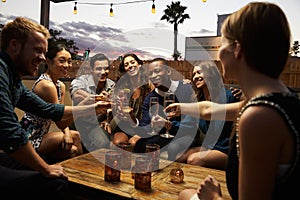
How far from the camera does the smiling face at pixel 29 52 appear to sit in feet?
4.81

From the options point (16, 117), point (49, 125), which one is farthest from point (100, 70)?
point (16, 117)

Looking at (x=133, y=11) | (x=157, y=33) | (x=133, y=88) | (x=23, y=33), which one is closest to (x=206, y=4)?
(x=133, y=11)

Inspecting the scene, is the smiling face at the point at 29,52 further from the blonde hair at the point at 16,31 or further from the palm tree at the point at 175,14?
the palm tree at the point at 175,14

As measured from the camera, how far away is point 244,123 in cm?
70

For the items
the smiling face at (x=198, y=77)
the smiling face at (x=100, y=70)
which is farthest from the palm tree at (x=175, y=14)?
the smiling face at (x=198, y=77)

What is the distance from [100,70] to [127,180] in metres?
1.91

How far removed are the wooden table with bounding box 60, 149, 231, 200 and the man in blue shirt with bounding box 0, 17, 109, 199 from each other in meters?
0.16

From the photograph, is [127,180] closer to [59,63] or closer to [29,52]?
[29,52]

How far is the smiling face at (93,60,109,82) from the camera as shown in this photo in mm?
3160

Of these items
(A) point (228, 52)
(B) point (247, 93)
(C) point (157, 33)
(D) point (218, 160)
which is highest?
(C) point (157, 33)

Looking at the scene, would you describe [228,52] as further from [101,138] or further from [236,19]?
[101,138]

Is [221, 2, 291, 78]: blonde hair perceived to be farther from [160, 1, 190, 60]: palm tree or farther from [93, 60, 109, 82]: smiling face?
[160, 1, 190, 60]: palm tree

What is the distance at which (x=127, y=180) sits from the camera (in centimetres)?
150

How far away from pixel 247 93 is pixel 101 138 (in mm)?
2157
